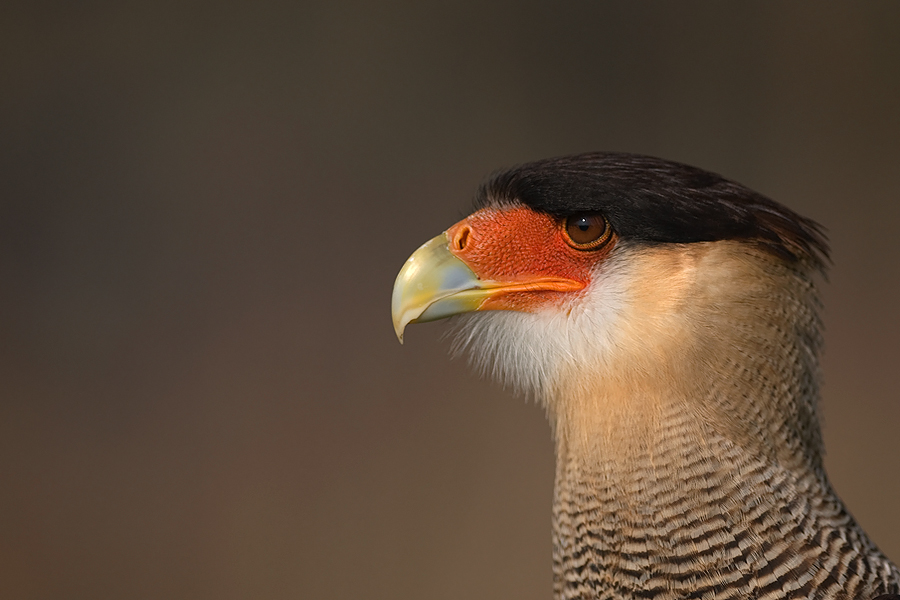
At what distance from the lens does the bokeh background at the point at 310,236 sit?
2635 millimetres

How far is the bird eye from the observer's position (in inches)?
50.0

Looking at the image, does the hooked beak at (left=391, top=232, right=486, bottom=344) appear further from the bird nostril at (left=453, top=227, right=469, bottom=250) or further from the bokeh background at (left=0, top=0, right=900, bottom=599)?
the bokeh background at (left=0, top=0, right=900, bottom=599)

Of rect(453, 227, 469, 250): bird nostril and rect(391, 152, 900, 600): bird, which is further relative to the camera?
rect(453, 227, 469, 250): bird nostril

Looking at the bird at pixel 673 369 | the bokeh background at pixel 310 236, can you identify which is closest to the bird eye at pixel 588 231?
the bird at pixel 673 369

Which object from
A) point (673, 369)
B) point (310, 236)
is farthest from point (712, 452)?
point (310, 236)

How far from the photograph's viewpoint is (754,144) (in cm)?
288

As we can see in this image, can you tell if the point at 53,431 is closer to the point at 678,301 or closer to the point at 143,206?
the point at 143,206

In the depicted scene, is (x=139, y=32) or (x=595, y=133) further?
(x=595, y=133)

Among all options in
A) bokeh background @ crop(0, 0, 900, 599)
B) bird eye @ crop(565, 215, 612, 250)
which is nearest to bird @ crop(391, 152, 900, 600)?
bird eye @ crop(565, 215, 612, 250)

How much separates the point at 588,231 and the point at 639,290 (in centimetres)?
13

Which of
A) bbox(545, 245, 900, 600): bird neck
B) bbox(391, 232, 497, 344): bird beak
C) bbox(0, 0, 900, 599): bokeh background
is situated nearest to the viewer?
bbox(545, 245, 900, 600): bird neck

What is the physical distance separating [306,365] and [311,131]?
814 millimetres

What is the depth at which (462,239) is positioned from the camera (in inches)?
53.1

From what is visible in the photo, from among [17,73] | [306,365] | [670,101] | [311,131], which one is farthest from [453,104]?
[17,73]
